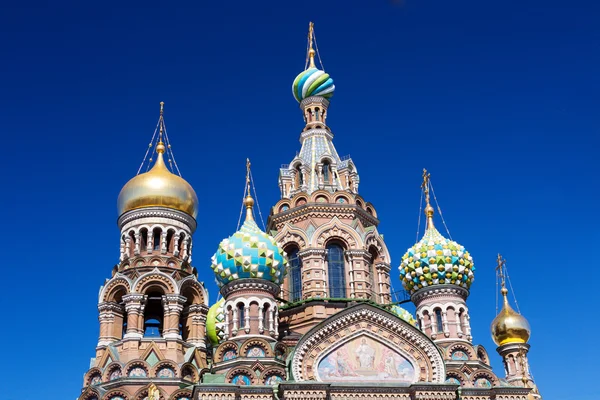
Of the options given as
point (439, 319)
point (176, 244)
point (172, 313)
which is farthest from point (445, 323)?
point (176, 244)

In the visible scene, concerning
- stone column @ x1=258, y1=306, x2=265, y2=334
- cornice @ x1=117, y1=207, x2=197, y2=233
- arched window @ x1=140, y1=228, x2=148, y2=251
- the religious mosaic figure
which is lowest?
the religious mosaic figure

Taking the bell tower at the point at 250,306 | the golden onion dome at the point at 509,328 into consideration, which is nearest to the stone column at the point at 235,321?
the bell tower at the point at 250,306

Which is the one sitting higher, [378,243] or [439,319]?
[378,243]

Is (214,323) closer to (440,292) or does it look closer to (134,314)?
(134,314)

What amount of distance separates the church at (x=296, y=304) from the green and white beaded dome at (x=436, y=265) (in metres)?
0.04

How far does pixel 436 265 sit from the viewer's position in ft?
74.7

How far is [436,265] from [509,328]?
8650mm

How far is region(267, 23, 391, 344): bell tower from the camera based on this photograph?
934 inches

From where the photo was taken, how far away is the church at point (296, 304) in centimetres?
2023

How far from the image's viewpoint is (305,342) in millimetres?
20297

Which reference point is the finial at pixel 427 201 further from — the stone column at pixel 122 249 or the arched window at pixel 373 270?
the stone column at pixel 122 249

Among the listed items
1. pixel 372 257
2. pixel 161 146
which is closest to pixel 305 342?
pixel 372 257

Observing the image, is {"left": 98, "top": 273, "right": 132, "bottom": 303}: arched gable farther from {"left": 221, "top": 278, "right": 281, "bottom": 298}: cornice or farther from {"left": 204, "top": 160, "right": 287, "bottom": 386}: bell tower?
{"left": 221, "top": 278, "right": 281, "bottom": 298}: cornice

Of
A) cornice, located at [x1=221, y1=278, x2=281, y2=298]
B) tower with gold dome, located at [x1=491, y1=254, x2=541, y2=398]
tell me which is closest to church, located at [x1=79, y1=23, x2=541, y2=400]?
cornice, located at [x1=221, y1=278, x2=281, y2=298]
